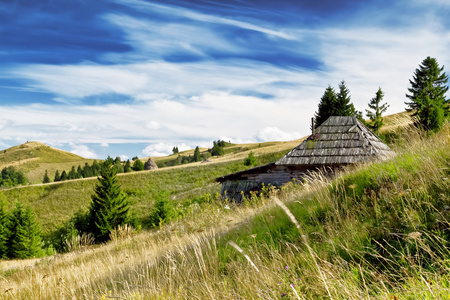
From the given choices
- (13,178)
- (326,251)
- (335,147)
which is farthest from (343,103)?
(13,178)

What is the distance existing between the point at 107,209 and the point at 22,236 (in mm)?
8221

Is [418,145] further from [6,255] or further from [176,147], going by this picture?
[176,147]

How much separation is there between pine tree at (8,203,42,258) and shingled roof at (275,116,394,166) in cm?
2707

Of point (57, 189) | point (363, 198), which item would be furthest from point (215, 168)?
point (363, 198)

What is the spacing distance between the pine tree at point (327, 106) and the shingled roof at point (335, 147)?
3041 cm

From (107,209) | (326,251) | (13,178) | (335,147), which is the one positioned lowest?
(107,209)

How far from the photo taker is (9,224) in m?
33.1

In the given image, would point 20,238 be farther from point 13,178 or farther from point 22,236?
point 13,178

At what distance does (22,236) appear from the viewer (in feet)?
105

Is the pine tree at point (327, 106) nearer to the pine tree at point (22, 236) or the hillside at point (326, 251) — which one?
the pine tree at point (22, 236)

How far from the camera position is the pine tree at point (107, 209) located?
33406 mm

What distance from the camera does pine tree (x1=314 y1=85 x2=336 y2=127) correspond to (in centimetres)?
5051

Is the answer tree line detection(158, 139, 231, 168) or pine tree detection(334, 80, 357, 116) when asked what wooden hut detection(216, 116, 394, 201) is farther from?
tree line detection(158, 139, 231, 168)

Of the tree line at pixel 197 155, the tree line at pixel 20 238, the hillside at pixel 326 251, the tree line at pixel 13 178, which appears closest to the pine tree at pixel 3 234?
the tree line at pixel 20 238
